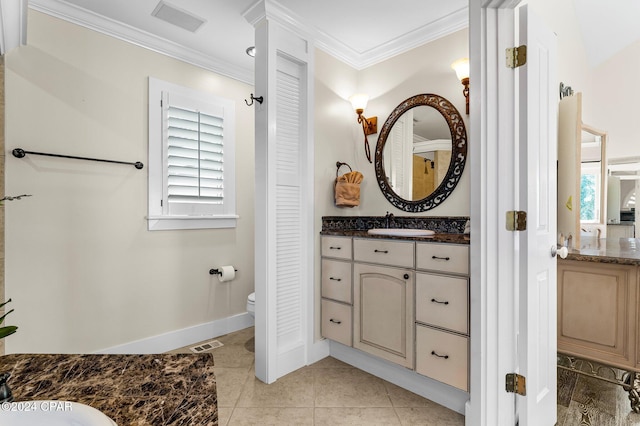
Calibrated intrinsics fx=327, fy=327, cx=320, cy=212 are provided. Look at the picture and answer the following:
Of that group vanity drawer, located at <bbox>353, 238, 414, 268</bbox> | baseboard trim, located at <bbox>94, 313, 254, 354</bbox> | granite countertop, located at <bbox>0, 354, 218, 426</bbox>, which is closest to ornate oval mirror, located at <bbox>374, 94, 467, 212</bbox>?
vanity drawer, located at <bbox>353, 238, 414, 268</bbox>

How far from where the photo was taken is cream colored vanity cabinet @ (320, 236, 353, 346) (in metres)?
2.39

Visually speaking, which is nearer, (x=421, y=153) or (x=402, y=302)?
(x=402, y=302)

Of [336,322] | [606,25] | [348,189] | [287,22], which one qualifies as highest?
[606,25]

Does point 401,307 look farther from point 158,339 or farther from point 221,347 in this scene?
point 158,339

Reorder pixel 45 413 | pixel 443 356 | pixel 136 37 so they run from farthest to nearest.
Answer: pixel 136 37 < pixel 443 356 < pixel 45 413

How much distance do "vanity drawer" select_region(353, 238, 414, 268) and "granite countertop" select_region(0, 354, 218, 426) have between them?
4.95 feet

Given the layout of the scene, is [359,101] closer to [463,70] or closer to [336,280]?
[463,70]

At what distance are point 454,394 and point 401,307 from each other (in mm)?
565

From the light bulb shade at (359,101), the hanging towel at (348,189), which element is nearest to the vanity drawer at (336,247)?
the hanging towel at (348,189)

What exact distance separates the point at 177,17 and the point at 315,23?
99cm

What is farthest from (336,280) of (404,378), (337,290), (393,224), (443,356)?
(443,356)

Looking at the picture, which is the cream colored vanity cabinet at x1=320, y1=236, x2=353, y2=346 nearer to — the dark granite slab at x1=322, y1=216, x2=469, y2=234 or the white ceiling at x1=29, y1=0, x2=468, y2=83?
the dark granite slab at x1=322, y1=216, x2=469, y2=234

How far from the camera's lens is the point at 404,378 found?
7.09 ft

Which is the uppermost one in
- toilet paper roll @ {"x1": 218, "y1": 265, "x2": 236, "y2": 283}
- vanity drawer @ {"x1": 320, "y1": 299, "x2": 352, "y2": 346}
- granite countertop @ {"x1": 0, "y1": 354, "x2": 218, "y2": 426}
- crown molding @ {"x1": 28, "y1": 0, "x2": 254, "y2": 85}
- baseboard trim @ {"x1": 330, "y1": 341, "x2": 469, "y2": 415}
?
crown molding @ {"x1": 28, "y1": 0, "x2": 254, "y2": 85}
